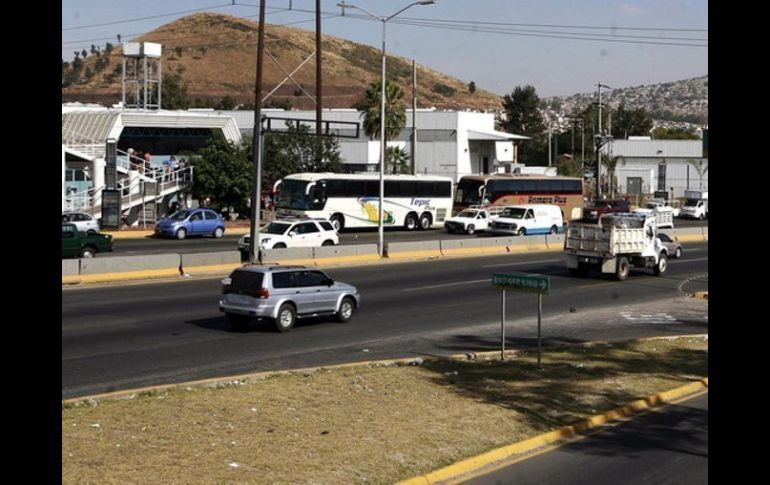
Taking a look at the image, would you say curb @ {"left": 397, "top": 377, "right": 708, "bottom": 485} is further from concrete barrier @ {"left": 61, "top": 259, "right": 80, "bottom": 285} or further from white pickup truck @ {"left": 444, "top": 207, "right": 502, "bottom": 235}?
white pickup truck @ {"left": 444, "top": 207, "right": 502, "bottom": 235}

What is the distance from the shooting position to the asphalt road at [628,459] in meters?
11.7

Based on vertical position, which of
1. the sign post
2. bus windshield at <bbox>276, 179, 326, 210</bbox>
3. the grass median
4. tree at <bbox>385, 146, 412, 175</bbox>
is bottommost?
the grass median

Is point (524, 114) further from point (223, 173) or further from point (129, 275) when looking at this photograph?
point (129, 275)

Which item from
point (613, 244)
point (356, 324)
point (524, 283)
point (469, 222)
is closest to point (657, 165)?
point (469, 222)

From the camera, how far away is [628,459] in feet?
41.4

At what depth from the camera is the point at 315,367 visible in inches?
739

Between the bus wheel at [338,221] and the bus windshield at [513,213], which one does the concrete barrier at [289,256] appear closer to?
the bus wheel at [338,221]

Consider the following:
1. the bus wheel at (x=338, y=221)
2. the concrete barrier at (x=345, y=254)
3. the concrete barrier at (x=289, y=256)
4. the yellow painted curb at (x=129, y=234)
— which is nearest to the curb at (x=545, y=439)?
the concrete barrier at (x=289, y=256)

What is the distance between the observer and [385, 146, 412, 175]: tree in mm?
85062

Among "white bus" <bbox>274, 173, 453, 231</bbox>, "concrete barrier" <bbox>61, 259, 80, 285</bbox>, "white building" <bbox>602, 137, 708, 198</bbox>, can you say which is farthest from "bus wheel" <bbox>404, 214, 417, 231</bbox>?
"white building" <bbox>602, 137, 708, 198</bbox>

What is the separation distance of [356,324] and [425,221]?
38510 millimetres

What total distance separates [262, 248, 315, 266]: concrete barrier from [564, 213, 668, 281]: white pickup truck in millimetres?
9703

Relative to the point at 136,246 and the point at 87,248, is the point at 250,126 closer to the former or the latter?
the point at 136,246
